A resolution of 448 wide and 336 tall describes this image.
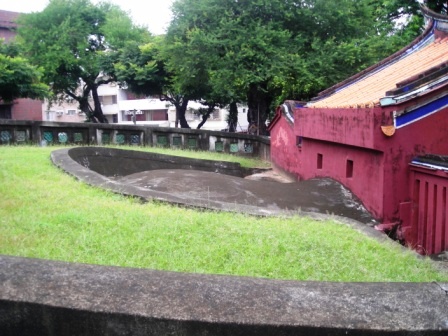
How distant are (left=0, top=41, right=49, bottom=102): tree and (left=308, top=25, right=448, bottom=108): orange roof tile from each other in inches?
442

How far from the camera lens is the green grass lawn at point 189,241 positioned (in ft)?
11.3

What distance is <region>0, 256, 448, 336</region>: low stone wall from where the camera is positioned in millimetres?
1737

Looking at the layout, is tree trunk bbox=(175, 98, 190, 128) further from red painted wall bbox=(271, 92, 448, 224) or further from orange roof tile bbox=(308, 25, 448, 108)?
red painted wall bbox=(271, 92, 448, 224)

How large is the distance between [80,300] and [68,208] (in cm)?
338

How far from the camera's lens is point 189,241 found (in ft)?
13.3

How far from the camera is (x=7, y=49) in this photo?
2098cm

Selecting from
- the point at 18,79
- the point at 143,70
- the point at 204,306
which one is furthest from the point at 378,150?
the point at 143,70

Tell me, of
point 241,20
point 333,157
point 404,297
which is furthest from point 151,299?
point 241,20

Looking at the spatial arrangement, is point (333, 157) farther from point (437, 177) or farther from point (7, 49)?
point (7, 49)

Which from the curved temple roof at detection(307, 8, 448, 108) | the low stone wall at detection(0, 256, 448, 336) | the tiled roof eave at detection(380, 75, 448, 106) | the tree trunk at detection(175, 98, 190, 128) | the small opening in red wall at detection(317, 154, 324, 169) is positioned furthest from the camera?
the tree trunk at detection(175, 98, 190, 128)

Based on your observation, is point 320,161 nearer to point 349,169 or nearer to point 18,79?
point 349,169

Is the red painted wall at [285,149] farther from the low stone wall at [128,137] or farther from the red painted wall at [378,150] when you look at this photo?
the red painted wall at [378,150]

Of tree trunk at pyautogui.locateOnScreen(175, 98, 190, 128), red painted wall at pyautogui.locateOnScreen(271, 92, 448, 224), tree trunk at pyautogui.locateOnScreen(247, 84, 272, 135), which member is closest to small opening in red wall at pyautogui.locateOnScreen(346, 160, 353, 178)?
red painted wall at pyautogui.locateOnScreen(271, 92, 448, 224)

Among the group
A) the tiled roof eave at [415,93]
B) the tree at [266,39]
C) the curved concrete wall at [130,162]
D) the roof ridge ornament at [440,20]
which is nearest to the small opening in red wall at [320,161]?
the tiled roof eave at [415,93]
